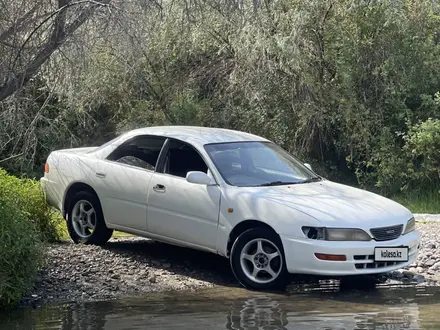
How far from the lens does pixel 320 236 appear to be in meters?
8.92

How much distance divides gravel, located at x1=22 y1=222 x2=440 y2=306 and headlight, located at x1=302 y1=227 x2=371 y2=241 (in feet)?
4.04

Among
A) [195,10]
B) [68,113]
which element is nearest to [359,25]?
[68,113]

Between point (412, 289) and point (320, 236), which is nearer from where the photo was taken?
point (320, 236)

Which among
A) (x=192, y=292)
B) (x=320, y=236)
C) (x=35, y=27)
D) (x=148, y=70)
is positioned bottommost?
(x=192, y=292)

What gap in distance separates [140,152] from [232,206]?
1.76 m

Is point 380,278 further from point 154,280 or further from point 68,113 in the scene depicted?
point 68,113

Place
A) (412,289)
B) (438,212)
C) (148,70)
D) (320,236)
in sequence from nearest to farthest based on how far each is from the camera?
(320,236) < (412,289) < (438,212) < (148,70)

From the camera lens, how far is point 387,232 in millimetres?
9203

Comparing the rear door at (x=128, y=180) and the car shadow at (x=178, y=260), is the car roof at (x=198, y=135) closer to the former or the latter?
the rear door at (x=128, y=180)

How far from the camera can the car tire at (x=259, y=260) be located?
30.0ft

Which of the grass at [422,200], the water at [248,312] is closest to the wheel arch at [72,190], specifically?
the water at [248,312]

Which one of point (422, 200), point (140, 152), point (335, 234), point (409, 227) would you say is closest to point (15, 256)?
point (140, 152)

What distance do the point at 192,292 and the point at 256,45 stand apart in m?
8.26

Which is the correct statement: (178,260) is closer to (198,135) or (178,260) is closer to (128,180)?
(128,180)
